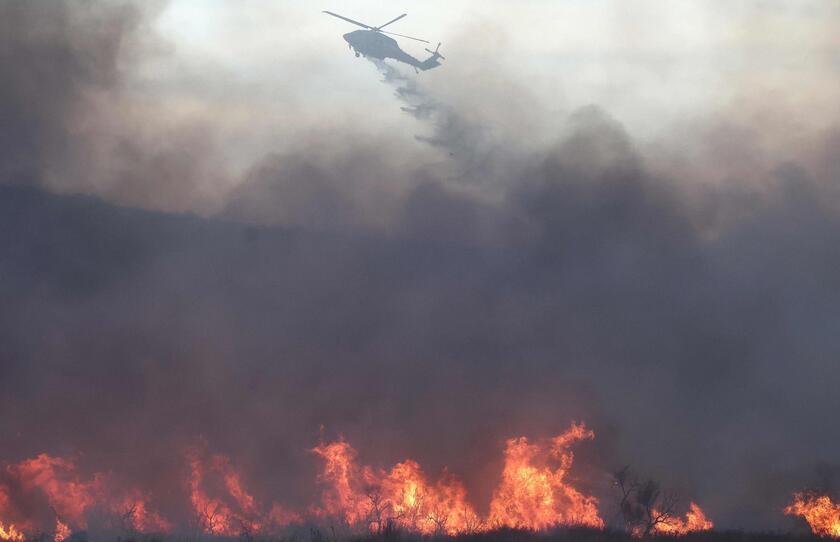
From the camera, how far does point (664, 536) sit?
41.3 meters

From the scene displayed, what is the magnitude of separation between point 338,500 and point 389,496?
457 cm

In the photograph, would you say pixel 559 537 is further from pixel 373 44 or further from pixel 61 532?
pixel 373 44

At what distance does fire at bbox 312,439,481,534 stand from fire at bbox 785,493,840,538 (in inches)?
814

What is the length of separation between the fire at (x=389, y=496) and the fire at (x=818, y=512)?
A: 20.7 metres

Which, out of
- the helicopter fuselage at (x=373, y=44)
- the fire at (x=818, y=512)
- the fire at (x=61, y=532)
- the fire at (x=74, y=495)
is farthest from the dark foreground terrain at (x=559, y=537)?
the helicopter fuselage at (x=373, y=44)

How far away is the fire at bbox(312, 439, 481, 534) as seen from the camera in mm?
63281

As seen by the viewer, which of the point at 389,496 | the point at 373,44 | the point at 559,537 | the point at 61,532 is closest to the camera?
the point at 559,537

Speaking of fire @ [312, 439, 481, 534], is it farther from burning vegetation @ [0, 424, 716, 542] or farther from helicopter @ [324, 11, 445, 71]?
helicopter @ [324, 11, 445, 71]

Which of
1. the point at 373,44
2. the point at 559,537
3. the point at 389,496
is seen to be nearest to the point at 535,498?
the point at 389,496

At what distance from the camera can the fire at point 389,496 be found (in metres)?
63.3

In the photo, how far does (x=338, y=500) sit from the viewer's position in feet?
229

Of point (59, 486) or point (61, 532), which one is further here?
point (59, 486)

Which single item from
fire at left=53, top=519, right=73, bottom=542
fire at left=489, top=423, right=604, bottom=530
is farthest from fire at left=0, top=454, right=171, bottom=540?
fire at left=489, top=423, right=604, bottom=530

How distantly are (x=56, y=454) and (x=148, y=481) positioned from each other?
800cm
